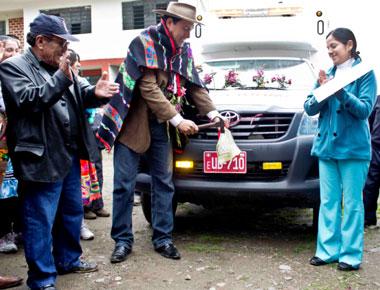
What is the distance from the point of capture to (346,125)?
3891 mm

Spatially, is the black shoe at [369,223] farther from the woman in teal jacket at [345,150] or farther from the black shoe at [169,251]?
the black shoe at [169,251]

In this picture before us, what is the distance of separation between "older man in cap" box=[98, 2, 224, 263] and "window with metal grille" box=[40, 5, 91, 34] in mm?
15540

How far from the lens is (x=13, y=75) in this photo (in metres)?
3.18

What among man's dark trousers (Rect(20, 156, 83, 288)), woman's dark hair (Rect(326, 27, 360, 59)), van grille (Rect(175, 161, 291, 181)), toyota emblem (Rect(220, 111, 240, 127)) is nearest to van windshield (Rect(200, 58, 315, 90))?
toyota emblem (Rect(220, 111, 240, 127))

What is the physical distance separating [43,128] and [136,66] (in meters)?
1.03

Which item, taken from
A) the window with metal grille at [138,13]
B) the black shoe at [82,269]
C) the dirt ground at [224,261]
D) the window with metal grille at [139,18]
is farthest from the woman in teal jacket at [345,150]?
the window with metal grille at [139,18]

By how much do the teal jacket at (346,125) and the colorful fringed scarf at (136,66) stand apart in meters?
1.16

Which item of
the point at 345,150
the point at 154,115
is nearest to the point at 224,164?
the point at 154,115

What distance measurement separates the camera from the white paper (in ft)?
12.0

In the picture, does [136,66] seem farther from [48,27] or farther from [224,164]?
[224,164]

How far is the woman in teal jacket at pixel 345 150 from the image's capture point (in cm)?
387

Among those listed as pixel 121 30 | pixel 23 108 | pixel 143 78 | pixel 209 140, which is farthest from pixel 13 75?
pixel 121 30

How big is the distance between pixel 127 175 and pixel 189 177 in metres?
0.58

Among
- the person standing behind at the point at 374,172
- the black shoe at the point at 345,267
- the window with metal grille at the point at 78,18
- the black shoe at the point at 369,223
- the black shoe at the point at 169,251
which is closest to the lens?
the black shoe at the point at 345,267
